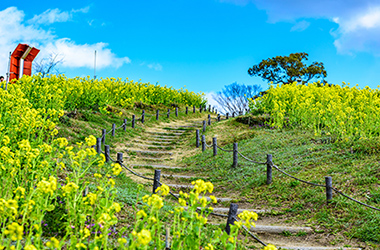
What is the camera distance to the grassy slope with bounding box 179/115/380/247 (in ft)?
22.4

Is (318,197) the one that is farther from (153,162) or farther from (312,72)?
(312,72)

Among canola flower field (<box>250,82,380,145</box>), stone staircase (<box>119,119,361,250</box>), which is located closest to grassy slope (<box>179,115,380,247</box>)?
stone staircase (<box>119,119,361,250</box>)

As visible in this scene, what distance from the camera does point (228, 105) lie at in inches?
1318

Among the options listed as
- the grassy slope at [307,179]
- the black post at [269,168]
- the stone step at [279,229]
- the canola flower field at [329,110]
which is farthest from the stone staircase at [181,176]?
the canola flower field at [329,110]

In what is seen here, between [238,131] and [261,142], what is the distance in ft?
10.4

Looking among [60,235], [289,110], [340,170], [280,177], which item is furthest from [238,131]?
[60,235]

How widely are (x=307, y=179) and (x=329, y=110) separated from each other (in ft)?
15.3

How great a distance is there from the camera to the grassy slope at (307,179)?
6840 mm

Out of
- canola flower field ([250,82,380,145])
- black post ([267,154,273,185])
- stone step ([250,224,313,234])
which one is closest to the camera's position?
stone step ([250,224,313,234])

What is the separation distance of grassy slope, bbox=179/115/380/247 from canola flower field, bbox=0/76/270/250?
1489 mm

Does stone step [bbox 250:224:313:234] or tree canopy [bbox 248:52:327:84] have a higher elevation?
tree canopy [bbox 248:52:327:84]

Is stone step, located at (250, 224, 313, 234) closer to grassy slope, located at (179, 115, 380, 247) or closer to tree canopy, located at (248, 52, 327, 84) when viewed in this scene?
grassy slope, located at (179, 115, 380, 247)

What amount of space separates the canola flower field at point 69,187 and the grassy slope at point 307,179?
1.49 metres

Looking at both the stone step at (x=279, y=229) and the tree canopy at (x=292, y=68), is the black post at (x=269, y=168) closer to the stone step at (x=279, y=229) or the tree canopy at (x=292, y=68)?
the stone step at (x=279, y=229)
